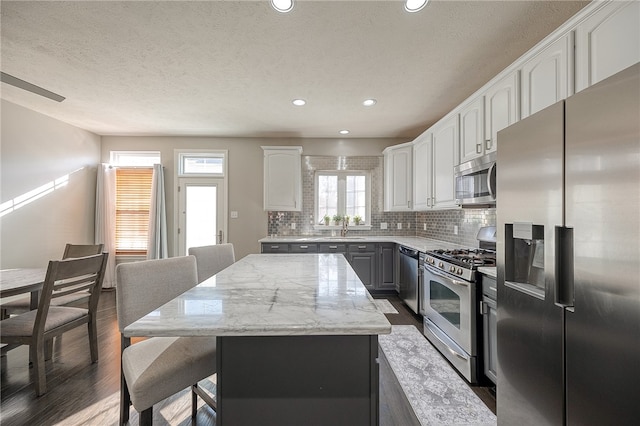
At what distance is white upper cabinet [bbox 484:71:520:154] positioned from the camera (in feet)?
6.37

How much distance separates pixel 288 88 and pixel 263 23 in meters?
0.97

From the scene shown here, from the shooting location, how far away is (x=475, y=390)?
6.48 feet

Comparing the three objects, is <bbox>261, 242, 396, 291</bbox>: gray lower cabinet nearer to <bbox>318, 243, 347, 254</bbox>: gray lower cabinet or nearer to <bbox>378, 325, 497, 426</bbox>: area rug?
<bbox>318, 243, 347, 254</bbox>: gray lower cabinet

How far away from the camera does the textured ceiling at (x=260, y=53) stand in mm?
1822

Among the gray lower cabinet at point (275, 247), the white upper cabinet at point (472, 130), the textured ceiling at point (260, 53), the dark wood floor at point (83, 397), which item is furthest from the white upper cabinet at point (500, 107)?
the gray lower cabinet at point (275, 247)

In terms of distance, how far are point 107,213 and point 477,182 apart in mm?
5337

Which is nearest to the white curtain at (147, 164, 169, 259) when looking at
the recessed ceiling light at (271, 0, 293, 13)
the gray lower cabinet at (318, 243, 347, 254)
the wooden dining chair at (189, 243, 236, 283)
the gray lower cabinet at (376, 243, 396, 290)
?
the gray lower cabinet at (318, 243, 347, 254)

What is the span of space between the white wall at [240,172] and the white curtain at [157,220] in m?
0.14

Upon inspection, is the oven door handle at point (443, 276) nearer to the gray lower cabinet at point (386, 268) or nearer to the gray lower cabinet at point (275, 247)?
the gray lower cabinet at point (386, 268)

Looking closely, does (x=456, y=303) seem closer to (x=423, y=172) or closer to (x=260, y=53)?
(x=423, y=172)

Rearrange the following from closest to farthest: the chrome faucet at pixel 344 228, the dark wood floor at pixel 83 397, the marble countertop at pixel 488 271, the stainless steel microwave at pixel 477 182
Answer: the dark wood floor at pixel 83 397, the marble countertop at pixel 488 271, the stainless steel microwave at pixel 477 182, the chrome faucet at pixel 344 228

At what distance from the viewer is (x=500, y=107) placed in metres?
2.11

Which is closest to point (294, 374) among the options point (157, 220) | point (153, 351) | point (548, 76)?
point (153, 351)

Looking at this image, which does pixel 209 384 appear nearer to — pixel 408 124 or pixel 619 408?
pixel 619 408
